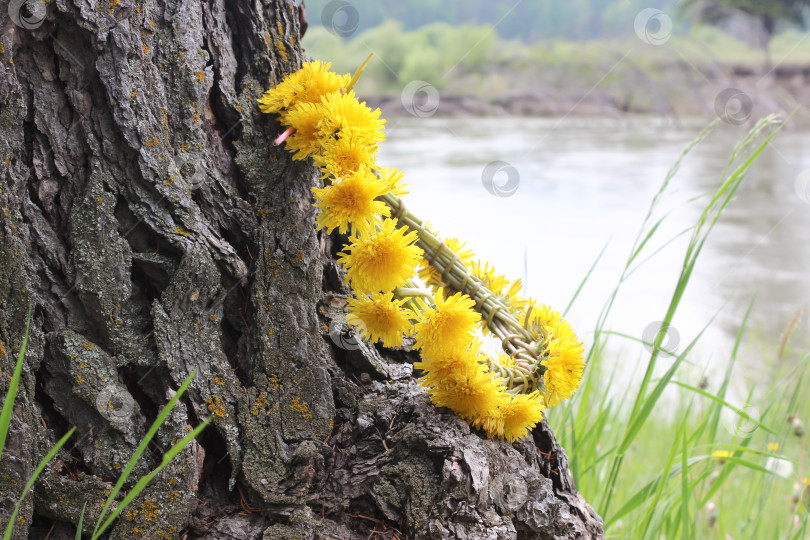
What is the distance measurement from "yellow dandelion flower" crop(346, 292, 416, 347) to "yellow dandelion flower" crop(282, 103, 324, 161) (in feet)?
0.42

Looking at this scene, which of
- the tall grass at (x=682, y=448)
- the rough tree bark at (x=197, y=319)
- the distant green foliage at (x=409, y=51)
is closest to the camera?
the rough tree bark at (x=197, y=319)

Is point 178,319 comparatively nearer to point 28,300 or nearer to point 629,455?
point 28,300

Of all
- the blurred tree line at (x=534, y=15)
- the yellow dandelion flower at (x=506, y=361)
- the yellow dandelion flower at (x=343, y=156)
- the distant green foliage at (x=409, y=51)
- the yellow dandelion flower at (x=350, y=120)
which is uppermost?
the blurred tree line at (x=534, y=15)

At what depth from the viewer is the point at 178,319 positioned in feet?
1.51

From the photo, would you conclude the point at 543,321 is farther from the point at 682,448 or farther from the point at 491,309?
the point at 682,448

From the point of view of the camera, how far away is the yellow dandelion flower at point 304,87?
1.54ft

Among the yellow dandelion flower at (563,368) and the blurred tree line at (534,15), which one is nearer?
the yellow dandelion flower at (563,368)

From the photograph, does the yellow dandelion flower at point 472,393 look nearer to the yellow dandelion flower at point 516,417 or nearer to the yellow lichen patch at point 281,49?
the yellow dandelion flower at point 516,417

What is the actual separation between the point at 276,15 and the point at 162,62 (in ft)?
0.36

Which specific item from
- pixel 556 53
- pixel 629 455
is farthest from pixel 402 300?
pixel 556 53

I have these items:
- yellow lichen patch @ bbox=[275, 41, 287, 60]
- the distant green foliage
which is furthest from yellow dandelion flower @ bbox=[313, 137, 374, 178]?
the distant green foliage

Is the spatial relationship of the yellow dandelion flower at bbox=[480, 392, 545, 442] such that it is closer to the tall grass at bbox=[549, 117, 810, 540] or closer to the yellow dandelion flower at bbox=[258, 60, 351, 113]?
the tall grass at bbox=[549, 117, 810, 540]

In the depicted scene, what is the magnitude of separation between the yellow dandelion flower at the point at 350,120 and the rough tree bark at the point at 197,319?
0.22 ft

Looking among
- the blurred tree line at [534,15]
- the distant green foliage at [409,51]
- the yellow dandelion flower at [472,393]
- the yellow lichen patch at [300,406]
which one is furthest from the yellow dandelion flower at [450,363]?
the blurred tree line at [534,15]
